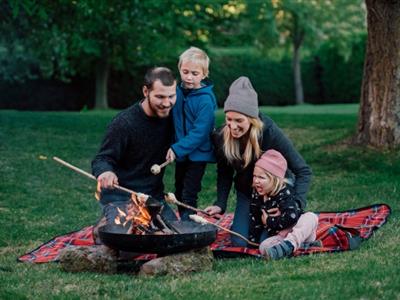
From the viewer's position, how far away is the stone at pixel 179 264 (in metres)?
5.55

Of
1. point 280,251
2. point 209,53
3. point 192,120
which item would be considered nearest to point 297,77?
point 209,53

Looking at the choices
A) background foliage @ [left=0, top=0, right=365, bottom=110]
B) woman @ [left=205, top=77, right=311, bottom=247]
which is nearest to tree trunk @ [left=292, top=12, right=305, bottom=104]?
background foliage @ [left=0, top=0, right=365, bottom=110]

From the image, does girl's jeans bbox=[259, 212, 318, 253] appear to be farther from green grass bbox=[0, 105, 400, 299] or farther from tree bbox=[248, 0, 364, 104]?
tree bbox=[248, 0, 364, 104]

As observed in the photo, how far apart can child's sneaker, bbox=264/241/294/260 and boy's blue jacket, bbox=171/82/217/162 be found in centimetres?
108

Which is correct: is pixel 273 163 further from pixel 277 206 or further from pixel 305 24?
pixel 305 24

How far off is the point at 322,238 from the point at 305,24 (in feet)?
83.0

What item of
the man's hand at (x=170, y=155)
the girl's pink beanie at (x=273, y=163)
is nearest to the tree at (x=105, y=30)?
the man's hand at (x=170, y=155)

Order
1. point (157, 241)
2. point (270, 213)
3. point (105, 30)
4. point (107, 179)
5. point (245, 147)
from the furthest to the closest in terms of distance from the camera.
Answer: point (105, 30), point (245, 147), point (270, 213), point (107, 179), point (157, 241)

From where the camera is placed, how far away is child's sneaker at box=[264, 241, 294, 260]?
19.4 feet

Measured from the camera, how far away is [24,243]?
7246mm

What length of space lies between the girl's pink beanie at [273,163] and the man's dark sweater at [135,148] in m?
0.83

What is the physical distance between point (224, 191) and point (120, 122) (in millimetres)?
989

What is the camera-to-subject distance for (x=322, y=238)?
250 inches

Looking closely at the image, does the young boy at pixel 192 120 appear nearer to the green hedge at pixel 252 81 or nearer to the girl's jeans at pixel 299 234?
the girl's jeans at pixel 299 234
